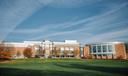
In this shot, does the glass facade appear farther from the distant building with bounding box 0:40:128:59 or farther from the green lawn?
the green lawn

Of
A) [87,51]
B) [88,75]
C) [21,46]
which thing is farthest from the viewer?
[87,51]

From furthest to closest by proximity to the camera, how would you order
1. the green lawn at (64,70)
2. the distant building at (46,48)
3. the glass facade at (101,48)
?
the glass facade at (101,48), the distant building at (46,48), the green lawn at (64,70)

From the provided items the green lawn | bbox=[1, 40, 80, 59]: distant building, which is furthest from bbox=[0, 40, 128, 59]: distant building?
the green lawn

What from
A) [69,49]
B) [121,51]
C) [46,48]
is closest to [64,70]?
[121,51]

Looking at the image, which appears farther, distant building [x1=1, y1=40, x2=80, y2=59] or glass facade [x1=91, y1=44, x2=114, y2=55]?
glass facade [x1=91, y1=44, x2=114, y2=55]

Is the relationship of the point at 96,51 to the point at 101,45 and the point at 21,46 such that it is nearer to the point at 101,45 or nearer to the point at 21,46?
the point at 101,45

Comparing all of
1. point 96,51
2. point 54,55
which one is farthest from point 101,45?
point 54,55

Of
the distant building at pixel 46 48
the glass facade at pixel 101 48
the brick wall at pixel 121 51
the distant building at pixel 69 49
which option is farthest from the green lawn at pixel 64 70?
the glass facade at pixel 101 48

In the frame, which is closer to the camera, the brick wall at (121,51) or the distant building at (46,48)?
the brick wall at (121,51)

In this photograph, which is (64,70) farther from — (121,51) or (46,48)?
(46,48)

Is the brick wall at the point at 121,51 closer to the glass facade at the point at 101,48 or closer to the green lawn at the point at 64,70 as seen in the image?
the glass facade at the point at 101,48

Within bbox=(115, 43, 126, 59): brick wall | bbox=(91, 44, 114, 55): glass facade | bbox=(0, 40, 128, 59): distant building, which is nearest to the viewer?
bbox=(115, 43, 126, 59): brick wall

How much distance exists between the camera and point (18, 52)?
1330cm

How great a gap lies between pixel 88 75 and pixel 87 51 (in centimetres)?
1239
